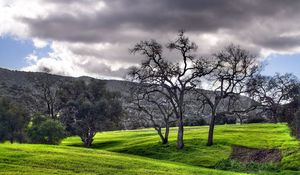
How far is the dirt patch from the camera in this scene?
57719 millimetres

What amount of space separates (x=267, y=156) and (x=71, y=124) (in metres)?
40.3

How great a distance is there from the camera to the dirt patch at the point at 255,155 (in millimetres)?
57719

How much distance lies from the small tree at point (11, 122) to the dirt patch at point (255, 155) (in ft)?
160

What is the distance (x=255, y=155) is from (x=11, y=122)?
55111 millimetres

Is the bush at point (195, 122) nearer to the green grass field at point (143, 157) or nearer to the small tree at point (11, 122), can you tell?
the green grass field at point (143, 157)

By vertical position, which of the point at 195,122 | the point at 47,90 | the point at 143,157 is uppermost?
the point at 47,90

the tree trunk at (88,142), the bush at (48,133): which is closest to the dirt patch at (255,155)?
the tree trunk at (88,142)

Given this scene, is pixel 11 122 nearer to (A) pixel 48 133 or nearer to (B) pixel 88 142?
(A) pixel 48 133

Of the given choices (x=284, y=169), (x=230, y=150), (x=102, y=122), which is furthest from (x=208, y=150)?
(x=102, y=122)

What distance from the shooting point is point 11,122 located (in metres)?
93.7

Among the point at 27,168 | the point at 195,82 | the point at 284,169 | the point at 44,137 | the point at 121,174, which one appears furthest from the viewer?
the point at 44,137

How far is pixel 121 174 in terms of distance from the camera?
34094 mm

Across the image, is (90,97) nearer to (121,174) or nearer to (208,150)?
(208,150)

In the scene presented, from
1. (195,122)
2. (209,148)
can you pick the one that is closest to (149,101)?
(209,148)
